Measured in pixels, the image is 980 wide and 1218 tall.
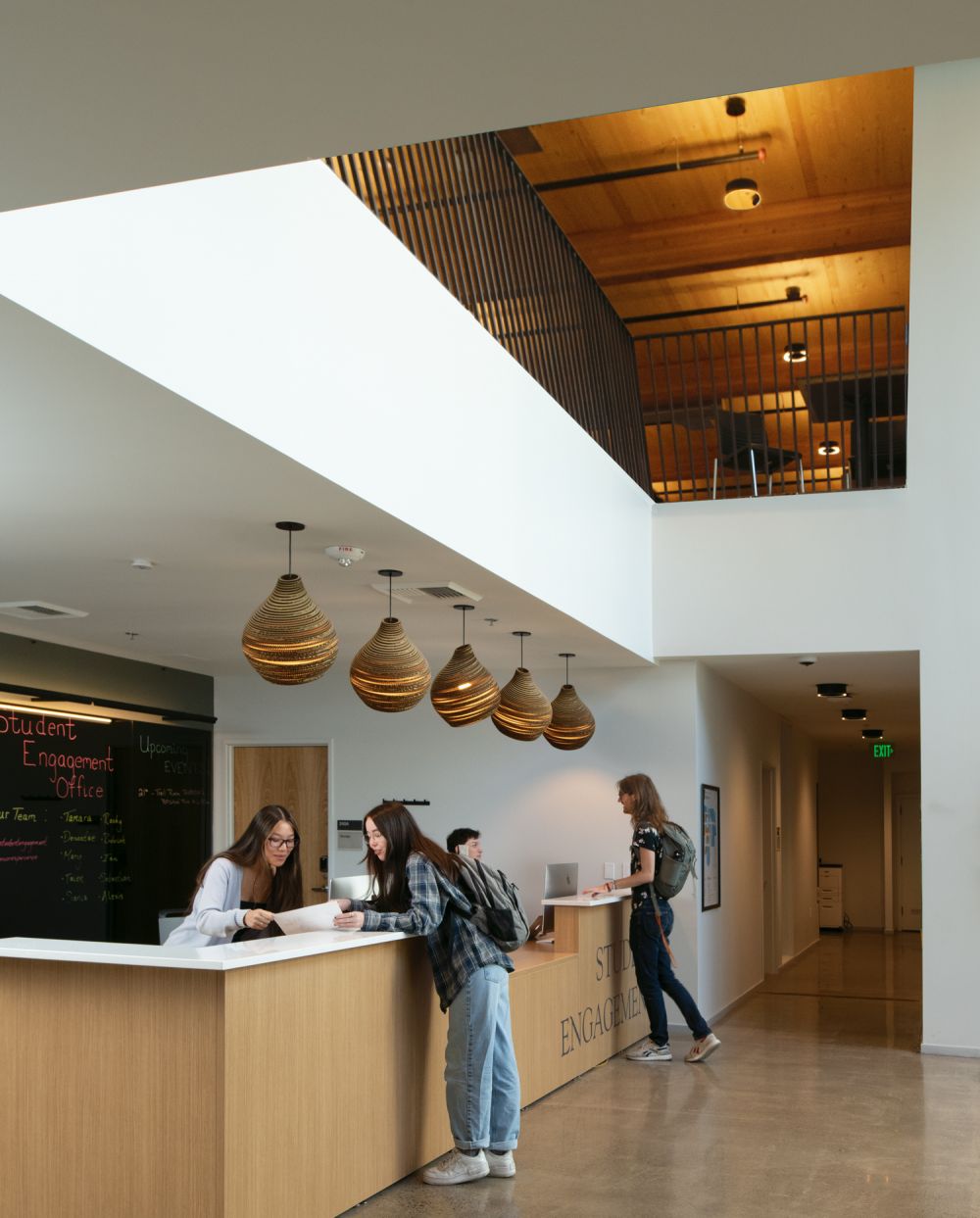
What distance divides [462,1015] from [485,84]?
3956 mm

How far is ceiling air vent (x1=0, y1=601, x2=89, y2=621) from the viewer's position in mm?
7113

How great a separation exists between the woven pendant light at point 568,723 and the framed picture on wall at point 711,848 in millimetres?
1349

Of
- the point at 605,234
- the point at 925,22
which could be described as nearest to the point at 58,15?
the point at 925,22

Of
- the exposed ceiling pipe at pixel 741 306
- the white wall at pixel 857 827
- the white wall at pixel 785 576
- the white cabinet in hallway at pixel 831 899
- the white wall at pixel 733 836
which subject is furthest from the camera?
the white wall at pixel 857 827

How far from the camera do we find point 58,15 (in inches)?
A: 76.1

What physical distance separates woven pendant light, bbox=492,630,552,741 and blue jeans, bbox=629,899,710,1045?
4.66 ft

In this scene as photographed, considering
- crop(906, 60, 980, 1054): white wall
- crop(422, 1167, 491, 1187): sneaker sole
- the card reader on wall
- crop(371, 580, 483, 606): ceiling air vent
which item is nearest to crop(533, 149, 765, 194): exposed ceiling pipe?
crop(906, 60, 980, 1054): white wall

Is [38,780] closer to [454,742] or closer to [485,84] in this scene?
[454,742]

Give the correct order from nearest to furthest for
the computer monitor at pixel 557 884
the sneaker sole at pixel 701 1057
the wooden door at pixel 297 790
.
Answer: the sneaker sole at pixel 701 1057 < the computer monitor at pixel 557 884 < the wooden door at pixel 297 790

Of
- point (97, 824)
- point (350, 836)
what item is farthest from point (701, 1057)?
point (97, 824)

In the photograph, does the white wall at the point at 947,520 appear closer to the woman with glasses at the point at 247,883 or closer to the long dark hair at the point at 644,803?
the long dark hair at the point at 644,803

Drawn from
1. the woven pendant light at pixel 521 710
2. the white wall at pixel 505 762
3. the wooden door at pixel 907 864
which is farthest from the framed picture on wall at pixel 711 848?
the wooden door at pixel 907 864

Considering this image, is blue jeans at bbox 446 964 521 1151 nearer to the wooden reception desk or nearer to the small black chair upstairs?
the wooden reception desk

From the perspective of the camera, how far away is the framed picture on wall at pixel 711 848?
Result: 371 inches
